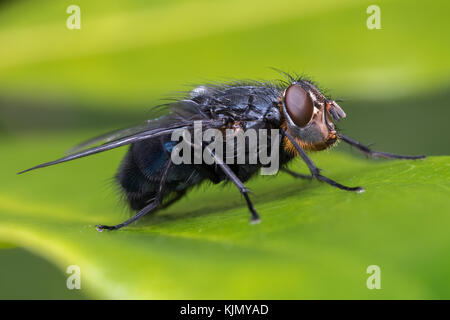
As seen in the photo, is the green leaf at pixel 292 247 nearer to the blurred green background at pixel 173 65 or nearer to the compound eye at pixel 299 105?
the compound eye at pixel 299 105

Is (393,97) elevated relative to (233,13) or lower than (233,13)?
lower

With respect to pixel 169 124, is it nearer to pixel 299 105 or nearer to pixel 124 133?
pixel 124 133

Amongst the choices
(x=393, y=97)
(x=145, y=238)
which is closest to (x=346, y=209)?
(x=145, y=238)

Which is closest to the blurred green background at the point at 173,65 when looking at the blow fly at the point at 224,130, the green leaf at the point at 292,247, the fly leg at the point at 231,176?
the blow fly at the point at 224,130

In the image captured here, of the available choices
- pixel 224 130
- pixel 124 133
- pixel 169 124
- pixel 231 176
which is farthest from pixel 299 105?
pixel 124 133

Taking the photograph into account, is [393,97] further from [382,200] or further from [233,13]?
[382,200]

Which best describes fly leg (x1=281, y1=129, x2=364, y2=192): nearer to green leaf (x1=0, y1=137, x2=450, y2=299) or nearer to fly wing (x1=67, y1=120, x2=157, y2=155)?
green leaf (x1=0, y1=137, x2=450, y2=299)
